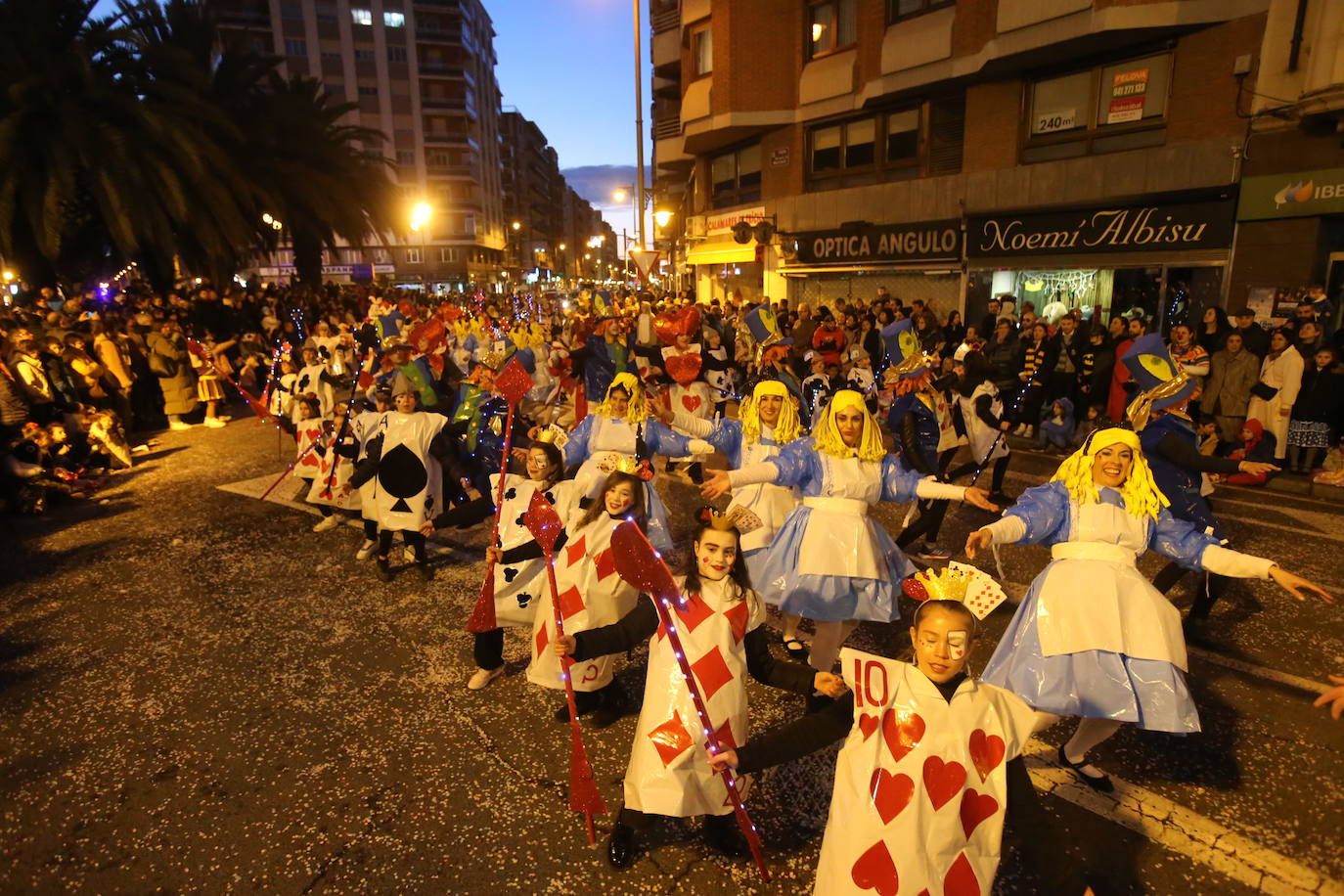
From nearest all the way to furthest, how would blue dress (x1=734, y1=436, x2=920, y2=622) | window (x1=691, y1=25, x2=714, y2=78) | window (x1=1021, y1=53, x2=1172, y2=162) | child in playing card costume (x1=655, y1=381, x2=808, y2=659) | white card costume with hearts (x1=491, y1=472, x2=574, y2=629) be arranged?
1. blue dress (x1=734, y1=436, x2=920, y2=622)
2. white card costume with hearts (x1=491, y1=472, x2=574, y2=629)
3. child in playing card costume (x1=655, y1=381, x2=808, y2=659)
4. window (x1=1021, y1=53, x2=1172, y2=162)
5. window (x1=691, y1=25, x2=714, y2=78)

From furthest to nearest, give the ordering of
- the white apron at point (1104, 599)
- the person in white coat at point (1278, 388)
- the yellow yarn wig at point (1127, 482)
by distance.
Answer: the person in white coat at point (1278, 388) < the yellow yarn wig at point (1127, 482) < the white apron at point (1104, 599)

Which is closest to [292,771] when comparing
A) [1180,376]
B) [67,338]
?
[1180,376]

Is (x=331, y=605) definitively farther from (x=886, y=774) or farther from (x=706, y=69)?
(x=706, y=69)

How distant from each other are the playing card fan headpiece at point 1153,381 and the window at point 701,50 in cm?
2105

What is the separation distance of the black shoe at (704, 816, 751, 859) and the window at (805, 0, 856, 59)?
2091 centimetres

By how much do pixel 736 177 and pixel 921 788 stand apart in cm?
2495

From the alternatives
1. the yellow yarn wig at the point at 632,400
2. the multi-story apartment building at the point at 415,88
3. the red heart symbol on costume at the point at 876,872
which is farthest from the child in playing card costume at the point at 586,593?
the multi-story apartment building at the point at 415,88

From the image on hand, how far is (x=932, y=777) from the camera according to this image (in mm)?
2355

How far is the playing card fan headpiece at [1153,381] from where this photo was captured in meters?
5.23

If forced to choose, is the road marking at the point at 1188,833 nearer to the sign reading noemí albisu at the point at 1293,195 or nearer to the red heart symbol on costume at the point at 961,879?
the red heart symbol on costume at the point at 961,879

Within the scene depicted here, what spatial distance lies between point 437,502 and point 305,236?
27885 millimetres

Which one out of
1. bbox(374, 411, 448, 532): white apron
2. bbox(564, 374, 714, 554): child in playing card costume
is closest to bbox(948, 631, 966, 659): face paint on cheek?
bbox(564, 374, 714, 554): child in playing card costume

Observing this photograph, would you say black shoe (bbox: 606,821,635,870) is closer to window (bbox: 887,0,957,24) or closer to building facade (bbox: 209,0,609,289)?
window (bbox: 887,0,957,24)

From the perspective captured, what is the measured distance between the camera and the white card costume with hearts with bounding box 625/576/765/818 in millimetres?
2947
